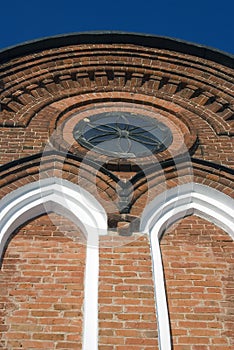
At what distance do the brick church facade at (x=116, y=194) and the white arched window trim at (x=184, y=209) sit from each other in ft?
0.05

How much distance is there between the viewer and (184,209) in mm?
6426

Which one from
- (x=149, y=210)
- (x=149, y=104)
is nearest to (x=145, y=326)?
(x=149, y=210)

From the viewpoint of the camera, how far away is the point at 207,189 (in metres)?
6.61

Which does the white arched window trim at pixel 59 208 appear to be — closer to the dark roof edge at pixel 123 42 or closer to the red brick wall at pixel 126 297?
the red brick wall at pixel 126 297

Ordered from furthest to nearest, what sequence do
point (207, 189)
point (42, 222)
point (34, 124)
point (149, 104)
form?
point (149, 104)
point (34, 124)
point (207, 189)
point (42, 222)

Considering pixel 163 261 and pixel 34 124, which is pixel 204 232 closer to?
pixel 163 261

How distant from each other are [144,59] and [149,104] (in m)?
1.19

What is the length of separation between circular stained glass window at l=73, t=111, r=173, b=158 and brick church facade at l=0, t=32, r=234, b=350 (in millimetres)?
22

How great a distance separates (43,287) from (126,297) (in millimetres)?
809

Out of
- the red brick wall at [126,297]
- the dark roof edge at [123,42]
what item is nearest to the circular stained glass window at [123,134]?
the dark roof edge at [123,42]

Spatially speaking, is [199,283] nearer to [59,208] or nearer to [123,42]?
[59,208]

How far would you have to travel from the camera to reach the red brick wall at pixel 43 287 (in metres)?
4.84

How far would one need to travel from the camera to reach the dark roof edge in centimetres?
903

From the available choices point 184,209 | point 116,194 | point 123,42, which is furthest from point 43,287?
point 123,42
